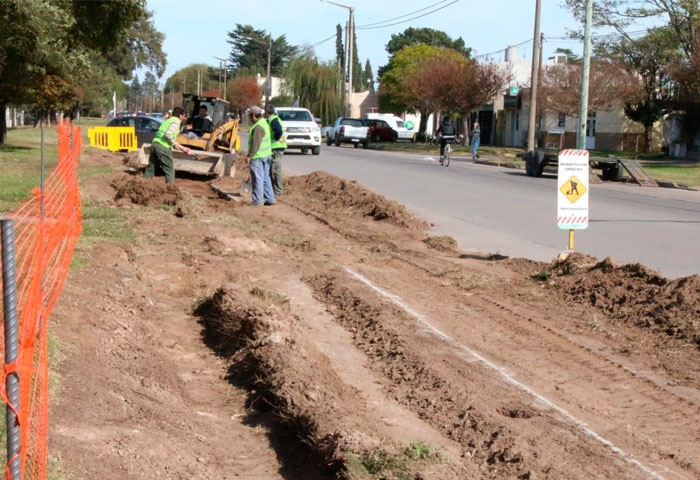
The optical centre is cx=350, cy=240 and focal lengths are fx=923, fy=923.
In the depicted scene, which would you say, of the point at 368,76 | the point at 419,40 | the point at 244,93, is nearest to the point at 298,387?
the point at 244,93

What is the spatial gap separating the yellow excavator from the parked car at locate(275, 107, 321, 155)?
34.6 ft

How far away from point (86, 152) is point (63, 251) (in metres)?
23.1

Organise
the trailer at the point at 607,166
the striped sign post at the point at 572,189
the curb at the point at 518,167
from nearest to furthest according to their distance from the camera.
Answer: the striped sign post at the point at 572,189
the curb at the point at 518,167
the trailer at the point at 607,166

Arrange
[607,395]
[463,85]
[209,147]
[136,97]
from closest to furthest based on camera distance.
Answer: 1. [607,395]
2. [209,147]
3. [463,85]
4. [136,97]

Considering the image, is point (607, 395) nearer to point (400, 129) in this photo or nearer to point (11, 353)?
point (11, 353)

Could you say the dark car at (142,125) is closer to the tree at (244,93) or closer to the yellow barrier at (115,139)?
the yellow barrier at (115,139)

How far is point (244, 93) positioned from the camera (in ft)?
349

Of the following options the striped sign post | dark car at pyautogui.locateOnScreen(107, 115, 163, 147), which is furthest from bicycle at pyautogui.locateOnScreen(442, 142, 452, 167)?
the striped sign post

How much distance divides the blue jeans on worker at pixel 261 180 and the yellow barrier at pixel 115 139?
18475 mm

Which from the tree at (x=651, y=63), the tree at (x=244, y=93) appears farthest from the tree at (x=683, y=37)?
the tree at (x=244, y=93)

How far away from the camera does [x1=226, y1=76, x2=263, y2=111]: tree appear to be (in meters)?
104

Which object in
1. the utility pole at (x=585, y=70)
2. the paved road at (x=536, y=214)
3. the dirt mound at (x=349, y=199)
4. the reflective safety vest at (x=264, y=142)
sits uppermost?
the utility pole at (x=585, y=70)

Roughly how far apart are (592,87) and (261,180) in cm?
3597

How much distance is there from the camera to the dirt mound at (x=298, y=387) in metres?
5.03
